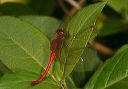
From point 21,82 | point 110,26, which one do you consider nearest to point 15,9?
point 110,26

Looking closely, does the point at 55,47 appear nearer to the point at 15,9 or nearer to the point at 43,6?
the point at 15,9

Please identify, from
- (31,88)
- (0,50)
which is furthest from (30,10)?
(31,88)

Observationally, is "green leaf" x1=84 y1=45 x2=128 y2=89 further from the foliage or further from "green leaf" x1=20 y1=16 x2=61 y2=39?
"green leaf" x1=20 y1=16 x2=61 y2=39

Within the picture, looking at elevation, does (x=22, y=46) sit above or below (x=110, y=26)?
above

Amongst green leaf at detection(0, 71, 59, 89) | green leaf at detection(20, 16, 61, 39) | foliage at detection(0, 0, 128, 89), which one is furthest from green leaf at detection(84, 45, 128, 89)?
green leaf at detection(20, 16, 61, 39)

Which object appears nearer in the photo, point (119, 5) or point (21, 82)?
point (21, 82)

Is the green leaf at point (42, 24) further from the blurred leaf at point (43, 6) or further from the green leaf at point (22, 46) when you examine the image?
the blurred leaf at point (43, 6)
